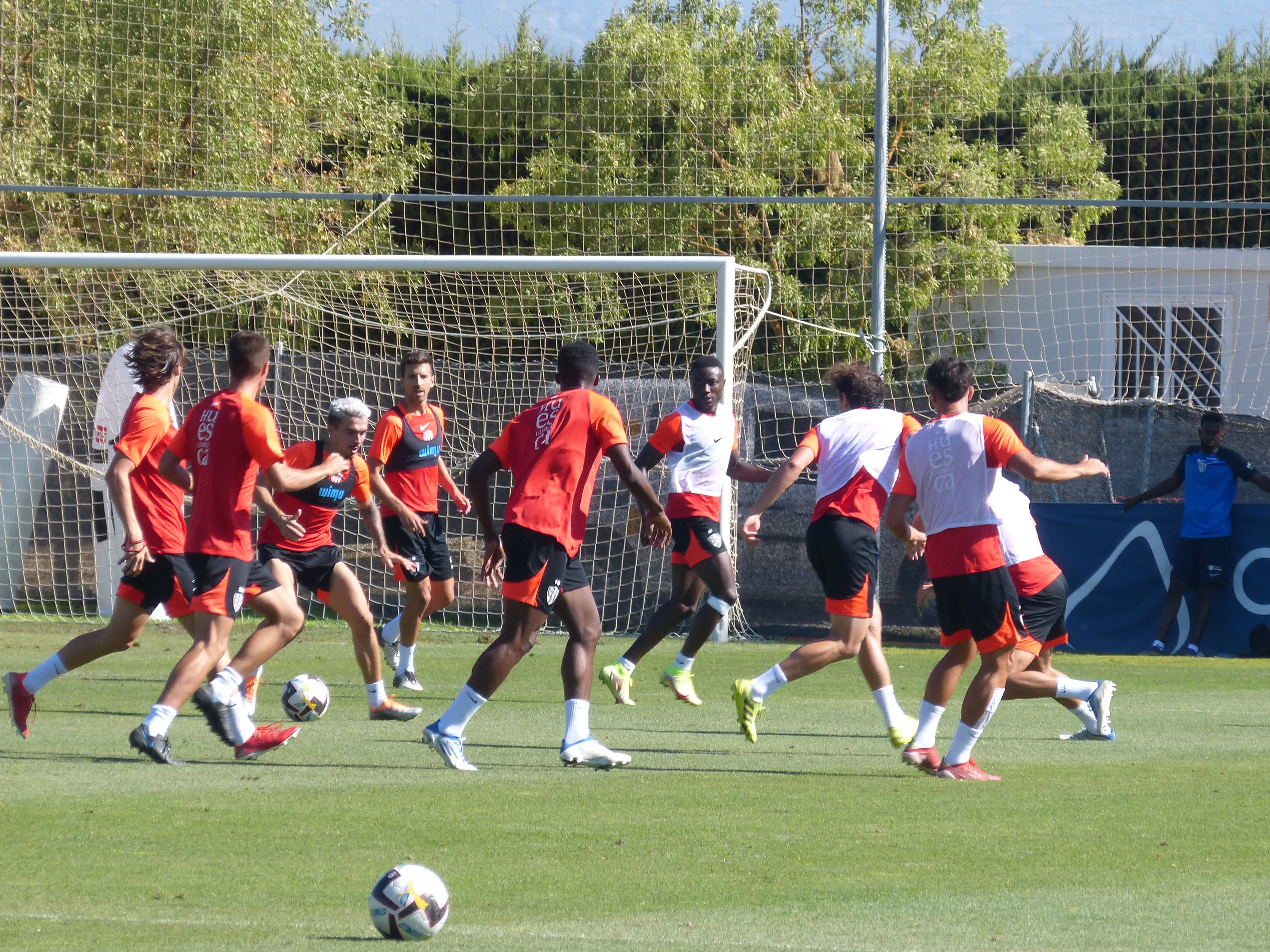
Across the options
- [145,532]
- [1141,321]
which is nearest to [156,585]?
[145,532]

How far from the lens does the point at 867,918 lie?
425 cm

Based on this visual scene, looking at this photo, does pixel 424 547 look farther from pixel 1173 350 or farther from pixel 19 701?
pixel 1173 350

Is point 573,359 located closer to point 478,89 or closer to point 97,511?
point 97,511

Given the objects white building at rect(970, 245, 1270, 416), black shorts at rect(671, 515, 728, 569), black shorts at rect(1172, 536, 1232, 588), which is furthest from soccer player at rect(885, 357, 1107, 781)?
white building at rect(970, 245, 1270, 416)

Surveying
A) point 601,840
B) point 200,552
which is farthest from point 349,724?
point 601,840

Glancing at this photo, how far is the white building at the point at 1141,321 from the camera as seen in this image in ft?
61.1

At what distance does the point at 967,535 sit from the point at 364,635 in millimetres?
3426

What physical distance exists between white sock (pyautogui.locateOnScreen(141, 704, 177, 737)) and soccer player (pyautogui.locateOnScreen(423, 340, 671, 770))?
117 cm

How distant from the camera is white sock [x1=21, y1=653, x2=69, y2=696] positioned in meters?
7.33

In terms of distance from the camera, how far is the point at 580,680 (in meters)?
6.74

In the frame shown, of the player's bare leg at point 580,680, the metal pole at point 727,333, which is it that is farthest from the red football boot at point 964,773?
the metal pole at point 727,333

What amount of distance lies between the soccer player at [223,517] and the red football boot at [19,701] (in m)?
0.85

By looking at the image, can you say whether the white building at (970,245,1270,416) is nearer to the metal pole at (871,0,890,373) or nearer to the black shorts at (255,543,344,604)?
the metal pole at (871,0,890,373)

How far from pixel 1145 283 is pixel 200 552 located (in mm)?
15641
